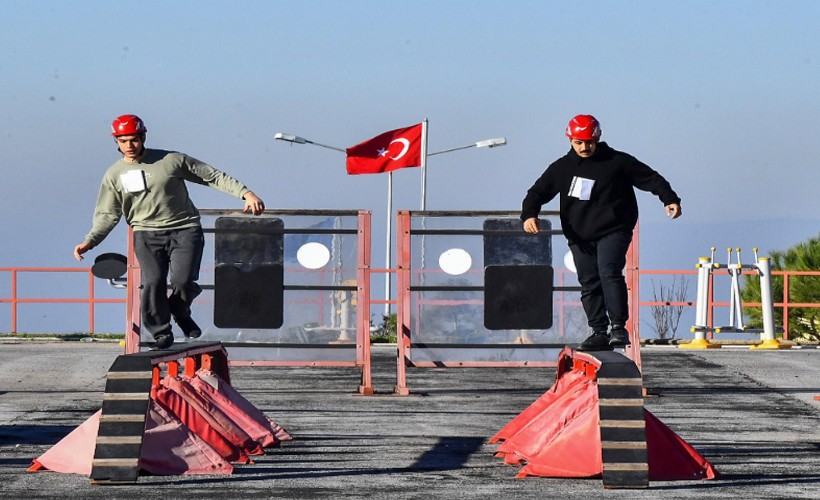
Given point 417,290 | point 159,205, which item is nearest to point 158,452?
point 159,205

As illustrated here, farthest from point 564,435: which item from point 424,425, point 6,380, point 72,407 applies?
point 6,380

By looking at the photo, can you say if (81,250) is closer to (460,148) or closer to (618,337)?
(618,337)

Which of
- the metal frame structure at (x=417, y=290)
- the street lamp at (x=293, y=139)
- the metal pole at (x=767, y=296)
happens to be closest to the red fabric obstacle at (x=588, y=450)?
the metal frame structure at (x=417, y=290)

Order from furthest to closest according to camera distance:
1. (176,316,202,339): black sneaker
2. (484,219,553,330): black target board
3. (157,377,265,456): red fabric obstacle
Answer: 1. (484,219,553,330): black target board
2. (176,316,202,339): black sneaker
3. (157,377,265,456): red fabric obstacle

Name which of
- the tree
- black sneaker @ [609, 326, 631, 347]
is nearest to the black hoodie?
black sneaker @ [609, 326, 631, 347]

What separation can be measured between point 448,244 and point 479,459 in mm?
6265

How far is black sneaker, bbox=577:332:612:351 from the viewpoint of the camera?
36.0 ft

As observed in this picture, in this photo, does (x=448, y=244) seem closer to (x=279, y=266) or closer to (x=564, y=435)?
(x=279, y=266)

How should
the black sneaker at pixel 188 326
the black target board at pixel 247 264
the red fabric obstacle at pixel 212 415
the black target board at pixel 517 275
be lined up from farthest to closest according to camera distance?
the black target board at pixel 517 275 < the black target board at pixel 247 264 < the black sneaker at pixel 188 326 < the red fabric obstacle at pixel 212 415

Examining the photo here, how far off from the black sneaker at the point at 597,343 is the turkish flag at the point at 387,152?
33344mm

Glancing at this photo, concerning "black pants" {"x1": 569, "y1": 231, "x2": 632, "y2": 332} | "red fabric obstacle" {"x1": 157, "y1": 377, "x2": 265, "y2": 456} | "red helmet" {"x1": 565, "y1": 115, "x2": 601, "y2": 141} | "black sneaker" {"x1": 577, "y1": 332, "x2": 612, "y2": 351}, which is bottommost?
"red fabric obstacle" {"x1": 157, "y1": 377, "x2": 265, "y2": 456}

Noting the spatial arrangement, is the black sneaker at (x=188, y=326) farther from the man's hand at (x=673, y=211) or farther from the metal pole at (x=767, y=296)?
the metal pole at (x=767, y=296)

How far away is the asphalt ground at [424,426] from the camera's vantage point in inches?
348

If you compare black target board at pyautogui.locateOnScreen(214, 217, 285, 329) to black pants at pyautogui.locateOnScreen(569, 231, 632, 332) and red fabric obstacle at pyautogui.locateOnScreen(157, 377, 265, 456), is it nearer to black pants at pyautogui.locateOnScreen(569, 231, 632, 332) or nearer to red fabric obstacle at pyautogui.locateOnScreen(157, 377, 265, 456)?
red fabric obstacle at pyautogui.locateOnScreen(157, 377, 265, 456)
